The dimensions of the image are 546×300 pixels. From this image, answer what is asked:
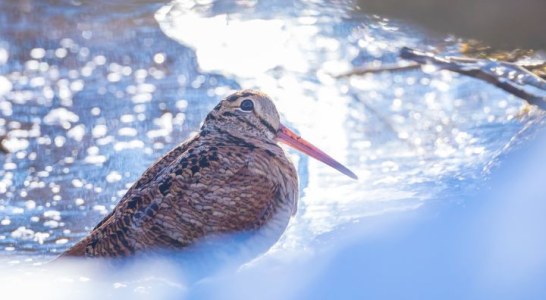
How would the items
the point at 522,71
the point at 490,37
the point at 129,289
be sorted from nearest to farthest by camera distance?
the point at 129,289, the point at 522,71, the point at 490,37

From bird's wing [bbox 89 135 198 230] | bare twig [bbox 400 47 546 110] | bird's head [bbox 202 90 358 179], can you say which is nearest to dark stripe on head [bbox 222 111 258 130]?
bird's head [bbox 202 90 358 179]

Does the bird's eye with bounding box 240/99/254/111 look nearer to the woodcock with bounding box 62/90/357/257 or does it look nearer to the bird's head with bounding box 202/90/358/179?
the bird's head with bounding box 202/90/358/179

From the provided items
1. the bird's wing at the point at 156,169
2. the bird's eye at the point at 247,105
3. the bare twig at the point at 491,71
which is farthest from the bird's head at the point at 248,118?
the bare twig at the point at 491,71

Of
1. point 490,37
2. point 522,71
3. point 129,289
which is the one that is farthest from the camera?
point 490,37

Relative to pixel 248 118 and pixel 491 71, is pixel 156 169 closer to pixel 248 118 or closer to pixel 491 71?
pixel 248 118

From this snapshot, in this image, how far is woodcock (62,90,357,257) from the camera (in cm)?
214

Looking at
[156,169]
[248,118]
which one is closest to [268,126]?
[248,118]

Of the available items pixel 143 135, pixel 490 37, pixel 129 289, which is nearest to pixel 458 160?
pixel 490 37

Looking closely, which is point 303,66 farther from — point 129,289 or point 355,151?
point 129,289

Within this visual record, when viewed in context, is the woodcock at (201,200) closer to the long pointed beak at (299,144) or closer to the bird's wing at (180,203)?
the bird's wing at (180,203)

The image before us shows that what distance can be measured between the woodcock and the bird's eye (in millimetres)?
106

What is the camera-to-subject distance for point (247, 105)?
253 cm

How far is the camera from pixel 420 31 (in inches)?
136

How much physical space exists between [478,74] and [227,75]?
3.04 feet
